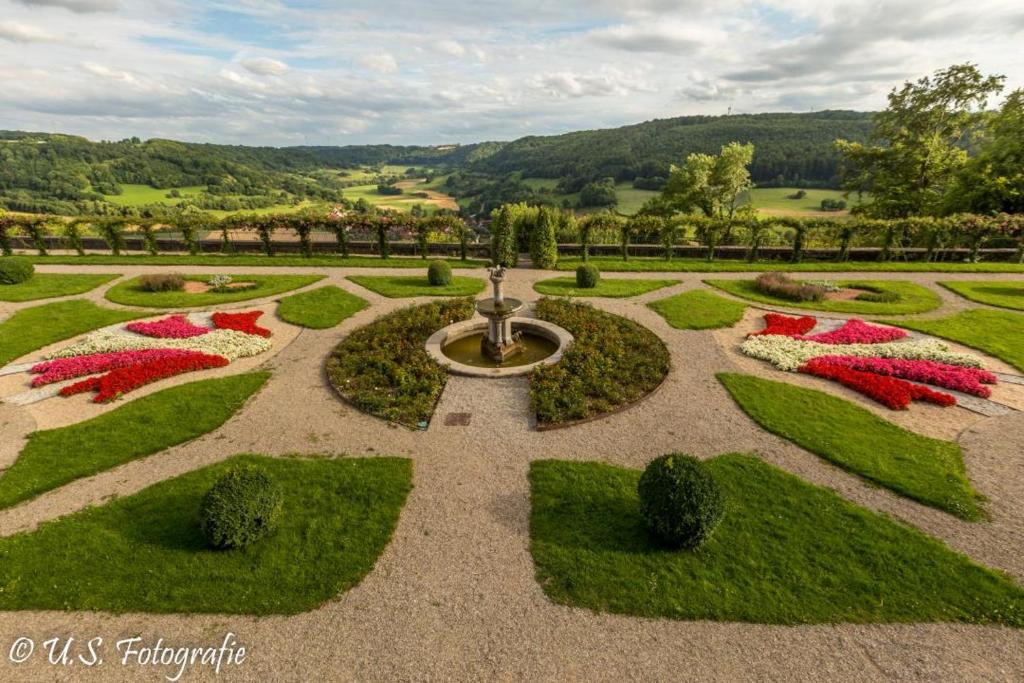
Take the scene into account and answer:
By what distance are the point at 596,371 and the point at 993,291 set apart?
26.9 metres

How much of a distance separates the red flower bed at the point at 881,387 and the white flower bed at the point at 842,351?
0.93 metres

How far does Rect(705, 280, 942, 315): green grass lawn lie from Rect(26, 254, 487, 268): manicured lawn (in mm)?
17925

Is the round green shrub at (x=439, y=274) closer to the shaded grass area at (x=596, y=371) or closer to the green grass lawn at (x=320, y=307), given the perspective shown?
the green grass lawn at (x=320, y=307)

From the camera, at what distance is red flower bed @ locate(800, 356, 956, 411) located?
45.8 feet

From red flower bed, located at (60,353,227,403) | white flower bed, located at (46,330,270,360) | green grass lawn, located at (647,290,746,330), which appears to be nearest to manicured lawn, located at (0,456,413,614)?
red flower bed, located at (60,353,227,403)

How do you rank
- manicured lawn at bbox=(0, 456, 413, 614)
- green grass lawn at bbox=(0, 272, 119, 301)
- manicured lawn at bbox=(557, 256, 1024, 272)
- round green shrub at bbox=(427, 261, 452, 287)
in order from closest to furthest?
manicured lawn at bbox=(0, 456, 413, 614), green grass lawn at bbox=(0, 272, 119, 301), round green shrub at bbox=(427, 261, 452, 287), manicured lawn at bbox=(557, 256, 1024, 272)

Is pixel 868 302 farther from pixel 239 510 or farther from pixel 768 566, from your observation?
pixel 239 510

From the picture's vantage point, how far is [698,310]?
22.6m

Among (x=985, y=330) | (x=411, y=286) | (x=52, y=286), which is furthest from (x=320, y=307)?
(x=985, y=330)

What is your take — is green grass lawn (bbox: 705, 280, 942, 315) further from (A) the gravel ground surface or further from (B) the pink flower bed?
(B) the pink flower bed

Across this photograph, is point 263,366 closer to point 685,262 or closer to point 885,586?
point 885,586

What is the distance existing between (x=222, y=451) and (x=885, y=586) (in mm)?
15200

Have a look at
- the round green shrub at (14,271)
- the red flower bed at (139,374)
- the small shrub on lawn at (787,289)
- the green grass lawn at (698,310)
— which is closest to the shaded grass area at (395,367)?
the red flower bed at (139,374)
